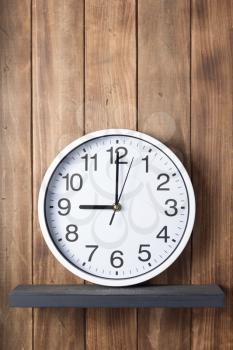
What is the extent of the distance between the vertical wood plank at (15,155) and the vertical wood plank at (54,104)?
0.02 m

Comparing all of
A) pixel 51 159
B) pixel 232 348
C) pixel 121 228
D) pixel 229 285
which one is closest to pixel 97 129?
pixel 51 159

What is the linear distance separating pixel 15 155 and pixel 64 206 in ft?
0.60

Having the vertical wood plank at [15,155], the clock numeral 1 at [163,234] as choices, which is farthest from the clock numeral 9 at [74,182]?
Answer: the clock numeral 1 at [163,234]

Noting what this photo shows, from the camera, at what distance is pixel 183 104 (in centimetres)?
113

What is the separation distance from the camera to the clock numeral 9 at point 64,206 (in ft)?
3.55

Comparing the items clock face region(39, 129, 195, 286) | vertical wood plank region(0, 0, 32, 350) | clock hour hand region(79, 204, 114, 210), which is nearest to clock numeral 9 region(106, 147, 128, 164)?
clock face region(39, 129, 195, 286)

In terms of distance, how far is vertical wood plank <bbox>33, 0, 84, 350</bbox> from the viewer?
3.72ft

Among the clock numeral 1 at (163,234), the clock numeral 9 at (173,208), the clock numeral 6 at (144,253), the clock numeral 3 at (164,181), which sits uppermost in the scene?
the clock numeral 3 at (164,181)

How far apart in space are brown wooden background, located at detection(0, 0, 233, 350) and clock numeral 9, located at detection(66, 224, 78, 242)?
0.09m

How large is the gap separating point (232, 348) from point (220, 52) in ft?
2.35

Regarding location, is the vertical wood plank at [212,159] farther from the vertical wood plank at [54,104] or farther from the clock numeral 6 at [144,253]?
the vertical wood plank at [54,104]

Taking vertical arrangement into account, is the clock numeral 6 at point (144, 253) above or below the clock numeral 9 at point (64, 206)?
below

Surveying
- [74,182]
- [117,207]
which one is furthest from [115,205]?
[74,182]

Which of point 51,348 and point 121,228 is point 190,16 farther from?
point 51,348
